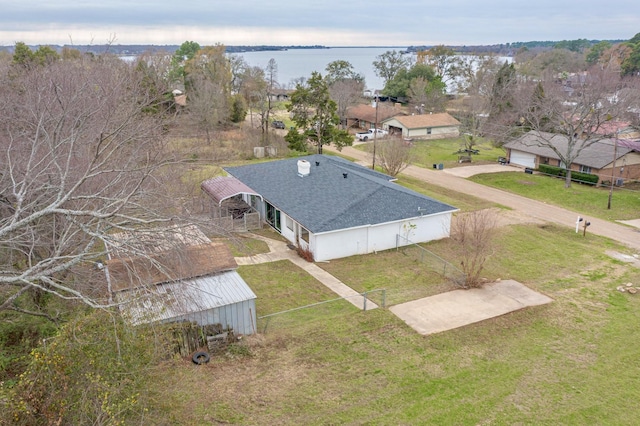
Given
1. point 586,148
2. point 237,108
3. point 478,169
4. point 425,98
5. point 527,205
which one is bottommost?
point 527,205

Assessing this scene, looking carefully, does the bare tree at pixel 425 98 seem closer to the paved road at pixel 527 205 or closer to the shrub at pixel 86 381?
the paved road at pixel 527 205

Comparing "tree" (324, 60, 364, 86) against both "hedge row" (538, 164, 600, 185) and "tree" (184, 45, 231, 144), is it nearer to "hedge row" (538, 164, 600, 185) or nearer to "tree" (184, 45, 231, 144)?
"tree" (184, 45, 231, 144)

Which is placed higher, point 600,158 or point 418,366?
point 600,158

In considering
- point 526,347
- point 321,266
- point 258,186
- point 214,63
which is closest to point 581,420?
point 526,347

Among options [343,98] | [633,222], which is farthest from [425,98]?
[633,222]

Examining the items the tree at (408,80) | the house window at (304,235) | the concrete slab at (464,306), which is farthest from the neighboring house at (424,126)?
the concrete slab at (464,306)

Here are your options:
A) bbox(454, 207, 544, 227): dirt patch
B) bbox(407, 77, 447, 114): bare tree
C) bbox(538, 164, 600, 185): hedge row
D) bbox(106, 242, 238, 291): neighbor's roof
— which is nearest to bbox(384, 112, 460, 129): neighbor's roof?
bbox(407, 77, 447, 114): bare tree

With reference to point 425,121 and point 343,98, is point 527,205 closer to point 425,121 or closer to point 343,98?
point 425,121
